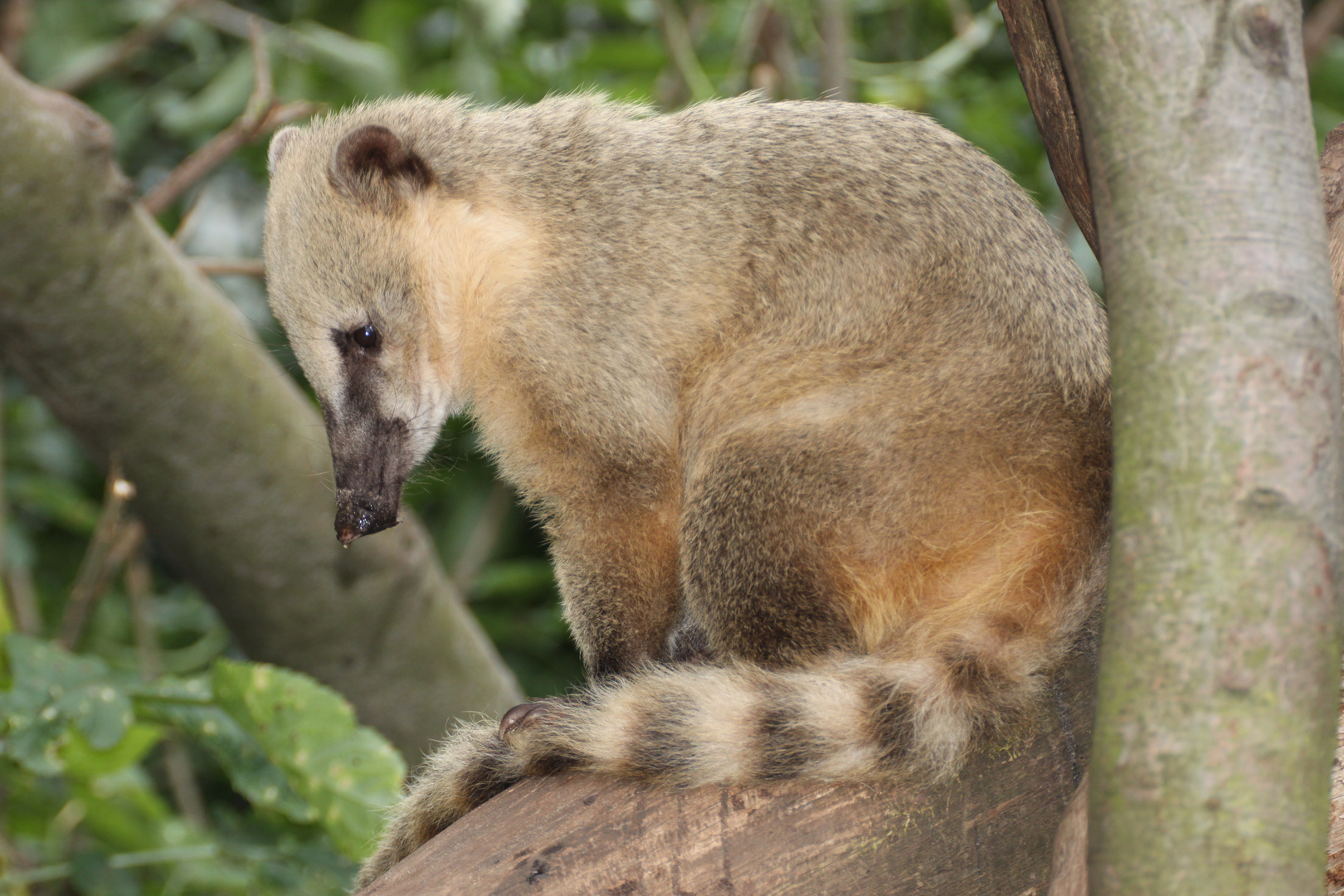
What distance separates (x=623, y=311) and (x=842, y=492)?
2.24ft

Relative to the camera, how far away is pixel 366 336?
288cm

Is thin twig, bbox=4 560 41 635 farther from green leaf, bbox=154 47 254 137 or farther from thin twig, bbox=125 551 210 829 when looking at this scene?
green leaf, bbox=154 47 254 137

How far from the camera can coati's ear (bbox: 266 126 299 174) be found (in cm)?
318

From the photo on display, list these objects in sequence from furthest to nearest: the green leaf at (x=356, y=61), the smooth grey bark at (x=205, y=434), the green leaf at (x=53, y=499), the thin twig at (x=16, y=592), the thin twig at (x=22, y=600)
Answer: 1. the thin twig at (x=22, y=600)
2. the thin twig at (x=16, y=592)
3. the green leaf at (x=53, y=499)
4. the green leaf at (x=356, y=61)
5. the smooth grey bark at (x=205, y=434)

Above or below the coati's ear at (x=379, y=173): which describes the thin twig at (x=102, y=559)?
below

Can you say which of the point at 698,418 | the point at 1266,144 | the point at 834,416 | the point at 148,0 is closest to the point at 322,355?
the point at 698,418

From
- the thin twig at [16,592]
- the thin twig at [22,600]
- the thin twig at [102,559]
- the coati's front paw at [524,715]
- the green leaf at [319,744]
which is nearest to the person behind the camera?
the coati's front paw at [524,715]

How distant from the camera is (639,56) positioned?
4688 millimetres

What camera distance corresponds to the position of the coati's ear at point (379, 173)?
2.85 m

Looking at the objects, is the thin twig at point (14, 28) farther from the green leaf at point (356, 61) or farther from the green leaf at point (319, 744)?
the green leaf at point (319, 744)

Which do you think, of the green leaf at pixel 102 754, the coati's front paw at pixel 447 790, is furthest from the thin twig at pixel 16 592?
the coati's front paw at pixel 447 790

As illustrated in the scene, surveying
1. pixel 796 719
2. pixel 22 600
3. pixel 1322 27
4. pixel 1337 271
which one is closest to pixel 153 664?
pixel 22 600

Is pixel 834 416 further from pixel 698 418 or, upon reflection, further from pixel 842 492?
pixel 698 418

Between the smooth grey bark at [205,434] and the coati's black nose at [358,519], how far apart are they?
676 millimetres
